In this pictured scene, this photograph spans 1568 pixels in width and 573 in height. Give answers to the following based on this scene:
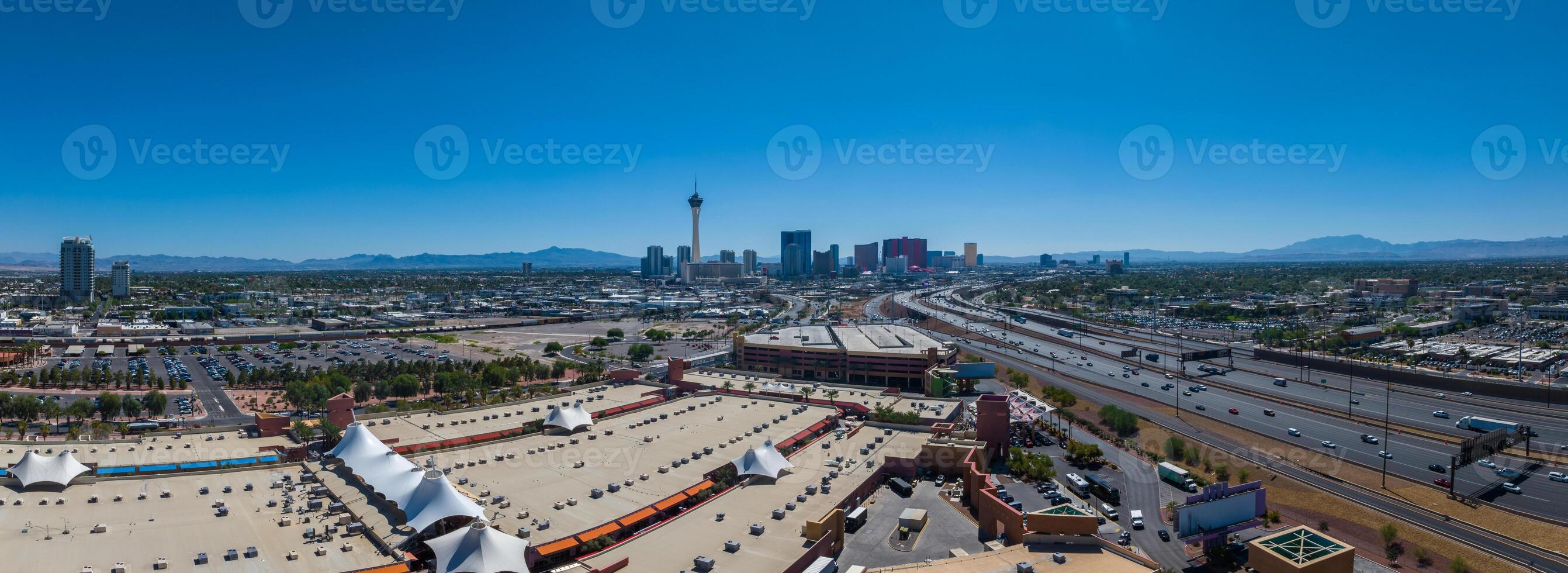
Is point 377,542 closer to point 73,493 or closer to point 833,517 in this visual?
point 73,493

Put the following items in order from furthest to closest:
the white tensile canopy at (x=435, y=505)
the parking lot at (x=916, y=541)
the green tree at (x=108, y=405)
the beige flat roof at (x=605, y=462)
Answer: the green tree at (x=108, y=405) < the beige flat roof at (x=605, y=462) < the parking lot at (x=916, y=541) < the white tensile canopy at (x=435, y=505)

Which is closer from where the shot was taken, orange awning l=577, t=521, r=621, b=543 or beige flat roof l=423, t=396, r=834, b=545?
orange awning l=577, t=521, r=621, b=543

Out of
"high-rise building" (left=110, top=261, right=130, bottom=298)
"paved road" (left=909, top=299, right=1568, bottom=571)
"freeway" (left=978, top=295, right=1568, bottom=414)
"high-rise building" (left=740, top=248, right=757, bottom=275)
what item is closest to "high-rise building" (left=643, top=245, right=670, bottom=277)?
"high-rise building" (left=740, top=248, right=757, bottom=275)

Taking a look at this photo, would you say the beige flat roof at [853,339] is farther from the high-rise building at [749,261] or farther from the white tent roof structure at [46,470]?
A: the high-rise building at [749,261]

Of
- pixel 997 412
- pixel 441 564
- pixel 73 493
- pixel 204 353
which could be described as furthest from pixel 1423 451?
pixel 204 353

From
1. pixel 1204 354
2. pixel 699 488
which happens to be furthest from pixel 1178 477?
pixel 1204 354

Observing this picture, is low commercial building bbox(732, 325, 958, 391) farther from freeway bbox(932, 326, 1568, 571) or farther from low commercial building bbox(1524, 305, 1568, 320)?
low commercial building bbox(1524, 305, 1568, 320)

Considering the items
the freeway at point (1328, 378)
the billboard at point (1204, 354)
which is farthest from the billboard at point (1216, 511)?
the billboard at point (1204, 354)
